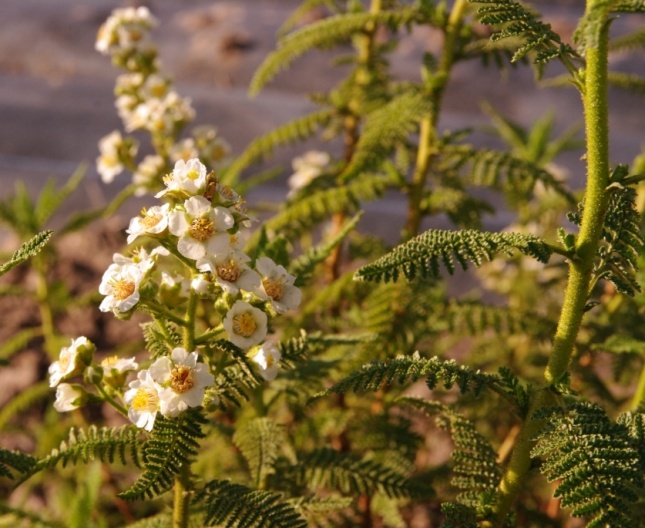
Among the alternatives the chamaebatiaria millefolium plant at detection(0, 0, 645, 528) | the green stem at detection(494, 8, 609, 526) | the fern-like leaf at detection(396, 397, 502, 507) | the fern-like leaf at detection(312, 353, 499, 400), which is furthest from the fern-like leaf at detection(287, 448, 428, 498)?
the fern-like leaf at detection(312, 353, 499, 400)

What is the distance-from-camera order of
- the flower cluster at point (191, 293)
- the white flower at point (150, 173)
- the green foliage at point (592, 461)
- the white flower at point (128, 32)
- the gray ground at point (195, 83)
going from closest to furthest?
the green foliage at point (592, 461) < the flower cluster at point (191, 293) < the white flower at point (150, 173) < the white flower at point (128, 32) < the gray ground at point (195, 83)

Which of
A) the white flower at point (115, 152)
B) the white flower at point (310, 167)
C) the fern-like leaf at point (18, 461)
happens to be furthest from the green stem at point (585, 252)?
the white flower at point (310, 167)

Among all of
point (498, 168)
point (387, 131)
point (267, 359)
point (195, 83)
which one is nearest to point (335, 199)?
point (387, 131)

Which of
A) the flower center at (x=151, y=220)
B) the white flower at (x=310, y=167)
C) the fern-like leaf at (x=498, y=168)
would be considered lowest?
the flower center at (x=151, y=220)

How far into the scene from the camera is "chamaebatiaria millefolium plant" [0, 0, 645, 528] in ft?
2.66

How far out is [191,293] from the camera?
877mm

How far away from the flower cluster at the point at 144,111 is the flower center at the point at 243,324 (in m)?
0.78

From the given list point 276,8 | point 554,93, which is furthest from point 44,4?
point 554,93

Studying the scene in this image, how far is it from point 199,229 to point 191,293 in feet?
0.30

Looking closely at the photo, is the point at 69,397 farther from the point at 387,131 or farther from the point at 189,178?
the point at 387,131

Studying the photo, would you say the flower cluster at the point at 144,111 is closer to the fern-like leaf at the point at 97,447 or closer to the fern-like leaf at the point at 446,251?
the fern-like leaf at the point at 97,447

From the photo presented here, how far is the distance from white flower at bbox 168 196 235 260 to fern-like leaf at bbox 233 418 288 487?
1.31ft

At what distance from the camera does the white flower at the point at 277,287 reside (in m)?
0.89

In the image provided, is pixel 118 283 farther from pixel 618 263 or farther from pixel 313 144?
pixel 313 144
